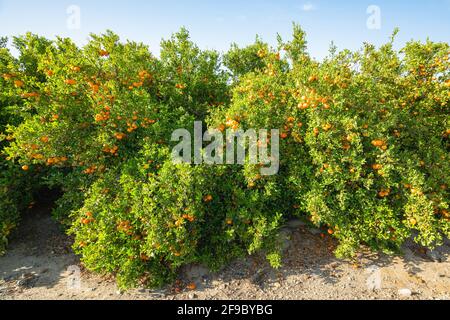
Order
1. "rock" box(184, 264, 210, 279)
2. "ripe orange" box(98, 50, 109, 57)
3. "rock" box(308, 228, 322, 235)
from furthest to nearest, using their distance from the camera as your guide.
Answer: "rock" box(308, 228, 322, 235) < "ripe orange" box(98, 50, 109, 57) < "rock" box(184, 264, 210, 279)

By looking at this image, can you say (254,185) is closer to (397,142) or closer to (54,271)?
(397,142)

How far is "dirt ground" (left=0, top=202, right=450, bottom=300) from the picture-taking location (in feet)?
14.7

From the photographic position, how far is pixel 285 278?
4.81 metres

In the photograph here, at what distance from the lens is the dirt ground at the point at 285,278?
4.47 meters

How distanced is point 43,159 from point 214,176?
3.37 metres

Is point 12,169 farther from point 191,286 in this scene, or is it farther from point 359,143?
point 359,143

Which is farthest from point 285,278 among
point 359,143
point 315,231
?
point 359,143

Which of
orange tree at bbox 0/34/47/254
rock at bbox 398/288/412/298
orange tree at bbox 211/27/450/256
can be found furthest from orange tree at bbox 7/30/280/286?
rock at bbox 398/288/412/298

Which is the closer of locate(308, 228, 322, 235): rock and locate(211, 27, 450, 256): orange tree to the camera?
locate(211, 27, 450, 256): orange tree

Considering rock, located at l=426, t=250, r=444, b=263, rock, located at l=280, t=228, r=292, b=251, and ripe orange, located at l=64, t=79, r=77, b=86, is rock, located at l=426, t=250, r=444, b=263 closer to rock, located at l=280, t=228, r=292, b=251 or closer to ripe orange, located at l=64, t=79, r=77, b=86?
rock, located at l=280, t=228, r=292, b=251

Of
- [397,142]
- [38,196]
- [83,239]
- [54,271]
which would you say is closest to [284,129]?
[397,142]

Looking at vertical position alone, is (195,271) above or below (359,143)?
below

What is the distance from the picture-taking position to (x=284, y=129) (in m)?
5.17

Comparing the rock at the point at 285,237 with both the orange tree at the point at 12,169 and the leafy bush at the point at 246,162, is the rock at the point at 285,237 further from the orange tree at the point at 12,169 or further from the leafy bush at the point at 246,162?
the orange tree at the point at 12,169
